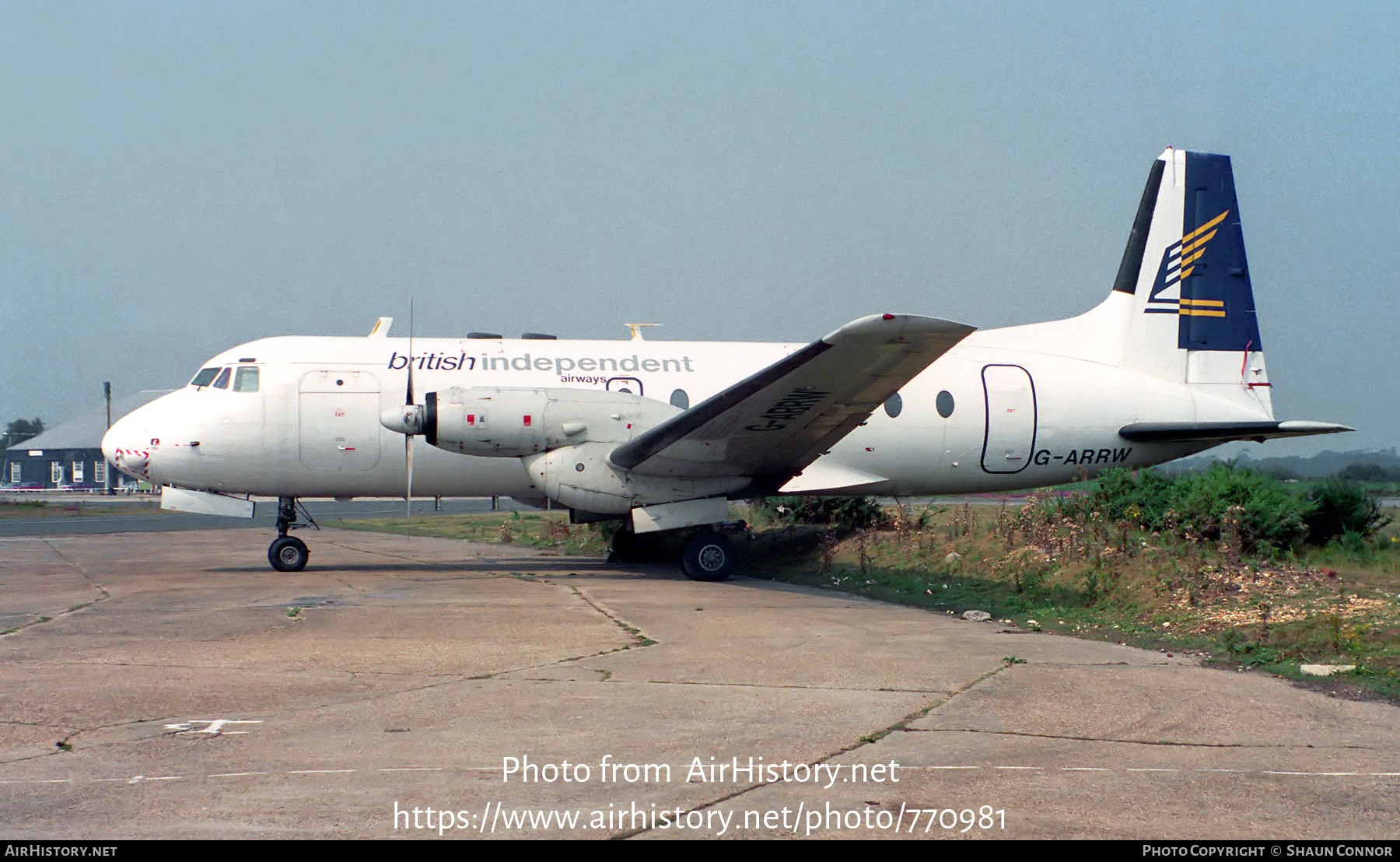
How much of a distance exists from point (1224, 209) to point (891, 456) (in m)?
6.85

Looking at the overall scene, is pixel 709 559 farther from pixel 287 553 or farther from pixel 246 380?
pixel 246 380

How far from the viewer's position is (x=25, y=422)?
105625 mm

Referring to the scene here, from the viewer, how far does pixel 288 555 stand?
14.0 metres

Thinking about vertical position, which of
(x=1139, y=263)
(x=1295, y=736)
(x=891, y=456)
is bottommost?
(x=1295, y=736)

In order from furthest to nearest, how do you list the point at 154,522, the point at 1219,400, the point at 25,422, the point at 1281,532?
the point at 25,422 < the point at 154,522 < the point at 1219,400 < the point at 1281,532

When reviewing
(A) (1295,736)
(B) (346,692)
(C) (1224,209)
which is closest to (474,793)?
(B) (346,692)

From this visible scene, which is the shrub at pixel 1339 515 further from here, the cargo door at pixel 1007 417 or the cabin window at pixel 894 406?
the cabin window at pixel 894 406

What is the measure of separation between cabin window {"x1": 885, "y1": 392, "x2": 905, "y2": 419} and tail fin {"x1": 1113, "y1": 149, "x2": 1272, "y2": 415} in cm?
402

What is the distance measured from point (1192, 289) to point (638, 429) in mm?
9203

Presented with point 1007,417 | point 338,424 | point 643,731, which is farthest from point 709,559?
point 643,731

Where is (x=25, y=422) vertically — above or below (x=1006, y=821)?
above

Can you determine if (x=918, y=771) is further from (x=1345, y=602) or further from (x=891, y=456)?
(x=891, y=456)

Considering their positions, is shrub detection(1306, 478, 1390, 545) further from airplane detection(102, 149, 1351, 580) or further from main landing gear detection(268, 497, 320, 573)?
main landing gear detection(268, 497, 320, 573)

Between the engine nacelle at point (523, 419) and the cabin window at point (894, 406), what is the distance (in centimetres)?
343
